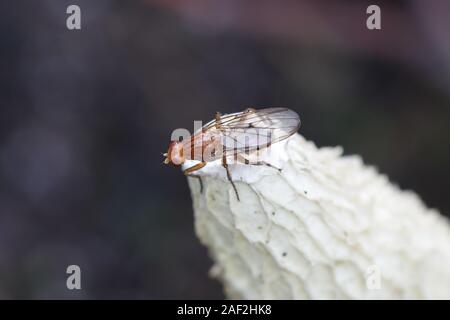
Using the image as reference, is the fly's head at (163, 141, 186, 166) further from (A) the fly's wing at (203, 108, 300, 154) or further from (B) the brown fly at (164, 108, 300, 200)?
(A) the fly's wing at (203, 108, 300, 154)

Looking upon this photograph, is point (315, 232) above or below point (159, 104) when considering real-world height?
below

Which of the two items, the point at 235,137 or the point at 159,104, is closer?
the point at 235,137

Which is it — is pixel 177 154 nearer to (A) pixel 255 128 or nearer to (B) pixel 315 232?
(A) pixel 255 128

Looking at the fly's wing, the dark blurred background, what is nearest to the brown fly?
the fly's wing

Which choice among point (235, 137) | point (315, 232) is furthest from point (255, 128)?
point (315, 232)

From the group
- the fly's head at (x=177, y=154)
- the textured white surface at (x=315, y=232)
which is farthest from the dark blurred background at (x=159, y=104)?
the fly's head at (x=177, y=154)

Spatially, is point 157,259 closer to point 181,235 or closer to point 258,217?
point 181,235

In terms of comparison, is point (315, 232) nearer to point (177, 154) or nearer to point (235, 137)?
point (235, 137)
